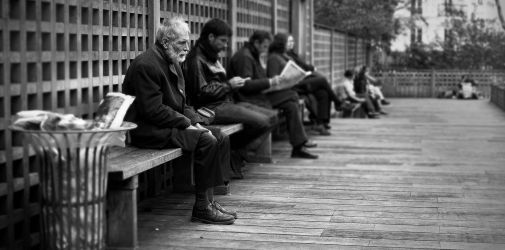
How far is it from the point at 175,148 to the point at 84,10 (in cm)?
106

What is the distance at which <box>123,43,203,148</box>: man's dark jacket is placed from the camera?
18.1ft

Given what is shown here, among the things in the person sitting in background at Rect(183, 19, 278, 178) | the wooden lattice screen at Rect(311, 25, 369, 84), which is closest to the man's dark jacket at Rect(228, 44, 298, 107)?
the person sitting in background at Rect(183, 19, 278, 178)

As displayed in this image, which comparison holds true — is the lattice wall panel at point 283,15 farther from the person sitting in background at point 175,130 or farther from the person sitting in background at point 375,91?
the person sitting in background at point 175,130

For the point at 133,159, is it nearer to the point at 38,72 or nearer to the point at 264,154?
the point at 38,72

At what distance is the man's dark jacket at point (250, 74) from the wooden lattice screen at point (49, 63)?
1.93 metres

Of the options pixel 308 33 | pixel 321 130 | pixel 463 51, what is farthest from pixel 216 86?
pixel 463 51

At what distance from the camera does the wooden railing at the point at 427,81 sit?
26328mm

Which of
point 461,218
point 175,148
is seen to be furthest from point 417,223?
point 175,148

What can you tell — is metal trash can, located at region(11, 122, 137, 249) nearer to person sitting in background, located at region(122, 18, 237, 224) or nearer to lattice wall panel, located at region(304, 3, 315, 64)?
person sitting in background, located at region(122, 18, 237, 224)

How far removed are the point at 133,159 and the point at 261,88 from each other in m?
3.57

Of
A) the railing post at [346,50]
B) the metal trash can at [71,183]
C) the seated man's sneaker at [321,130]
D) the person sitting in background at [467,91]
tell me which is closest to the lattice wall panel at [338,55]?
the railing post at [346,50]

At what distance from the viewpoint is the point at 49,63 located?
16.2ft

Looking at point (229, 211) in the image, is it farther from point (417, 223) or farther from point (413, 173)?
point (413, 173)

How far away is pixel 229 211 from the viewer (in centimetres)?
604
